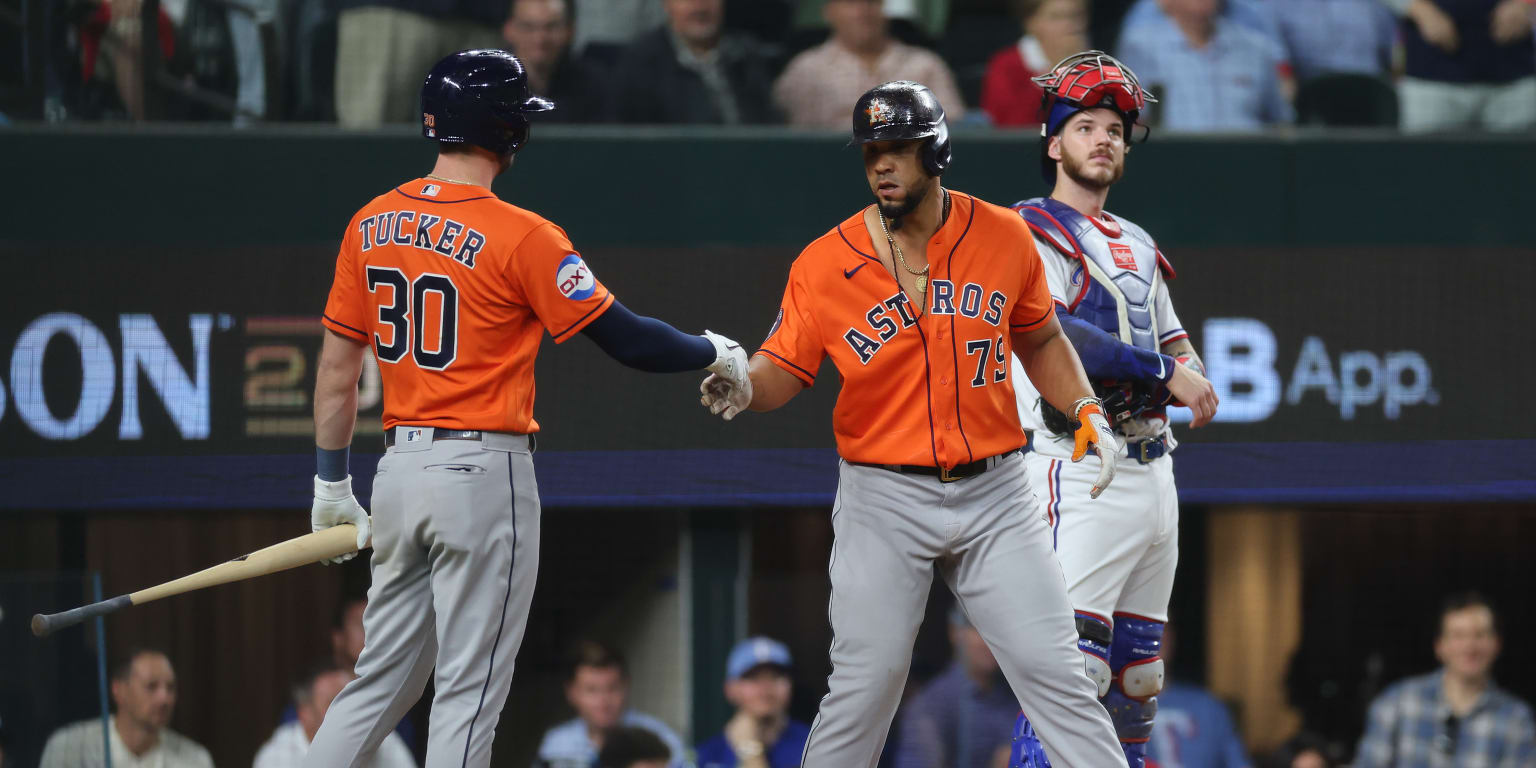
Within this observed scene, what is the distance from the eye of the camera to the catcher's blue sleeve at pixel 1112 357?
454 centimetres

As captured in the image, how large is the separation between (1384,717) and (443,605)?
4.57 metres

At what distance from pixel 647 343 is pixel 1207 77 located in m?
3.87

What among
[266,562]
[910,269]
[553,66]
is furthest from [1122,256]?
[553,66]

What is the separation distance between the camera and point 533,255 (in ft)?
13.4

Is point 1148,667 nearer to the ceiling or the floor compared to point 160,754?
nearer to the ceiling

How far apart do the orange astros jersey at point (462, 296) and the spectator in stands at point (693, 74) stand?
288cm

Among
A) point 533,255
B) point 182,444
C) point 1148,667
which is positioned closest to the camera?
point 533,255

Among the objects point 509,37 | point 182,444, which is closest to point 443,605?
point 182,444

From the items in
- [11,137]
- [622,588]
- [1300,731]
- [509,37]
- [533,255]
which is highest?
[509,37]

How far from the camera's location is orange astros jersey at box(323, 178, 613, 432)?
409 cm

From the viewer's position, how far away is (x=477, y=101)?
4176mm

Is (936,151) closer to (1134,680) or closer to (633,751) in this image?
(1134,680)

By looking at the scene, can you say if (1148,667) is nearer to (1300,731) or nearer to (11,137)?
(1300,731)

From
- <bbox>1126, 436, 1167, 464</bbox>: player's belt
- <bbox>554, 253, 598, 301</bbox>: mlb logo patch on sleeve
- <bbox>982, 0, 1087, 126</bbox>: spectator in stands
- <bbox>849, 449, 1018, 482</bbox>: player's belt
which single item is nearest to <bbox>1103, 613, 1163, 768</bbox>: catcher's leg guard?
<bbox>1126, 436, 1167, 464</bbox>: player's belt
